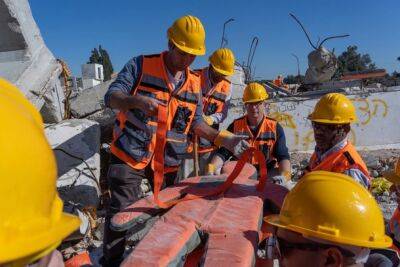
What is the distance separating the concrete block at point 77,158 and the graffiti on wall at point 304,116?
4.29 meters

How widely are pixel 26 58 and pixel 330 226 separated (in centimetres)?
493

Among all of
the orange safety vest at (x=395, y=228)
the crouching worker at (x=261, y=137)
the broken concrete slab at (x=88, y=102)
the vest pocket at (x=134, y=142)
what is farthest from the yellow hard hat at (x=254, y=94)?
the broken concrete slab at (x=88, y=102)

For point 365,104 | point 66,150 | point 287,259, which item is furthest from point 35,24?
point 365,104

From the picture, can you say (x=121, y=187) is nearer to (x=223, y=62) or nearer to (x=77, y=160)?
(x=77, y=160)

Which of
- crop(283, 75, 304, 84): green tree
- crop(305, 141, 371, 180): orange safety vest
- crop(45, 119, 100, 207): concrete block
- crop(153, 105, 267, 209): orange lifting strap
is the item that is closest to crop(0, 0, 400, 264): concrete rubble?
crop(45, 119, 100, 207): concrete block

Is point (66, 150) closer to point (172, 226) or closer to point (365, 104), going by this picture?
point (172, 226)

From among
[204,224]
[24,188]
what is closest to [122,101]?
[204,224]

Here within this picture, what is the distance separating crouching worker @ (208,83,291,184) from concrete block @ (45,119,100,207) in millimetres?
1775

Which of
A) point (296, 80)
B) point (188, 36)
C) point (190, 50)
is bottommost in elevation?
point (296, 80)

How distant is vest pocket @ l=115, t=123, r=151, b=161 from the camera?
335 cm

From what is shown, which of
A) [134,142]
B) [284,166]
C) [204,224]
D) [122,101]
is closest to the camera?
[204,224]

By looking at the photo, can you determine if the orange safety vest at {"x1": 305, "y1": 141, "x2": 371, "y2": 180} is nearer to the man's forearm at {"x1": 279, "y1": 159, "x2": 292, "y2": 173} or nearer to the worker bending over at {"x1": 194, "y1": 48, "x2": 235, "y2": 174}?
the man's forearm at {"x1": 279, "y1": 159, "x2": 292, "y2": 173}

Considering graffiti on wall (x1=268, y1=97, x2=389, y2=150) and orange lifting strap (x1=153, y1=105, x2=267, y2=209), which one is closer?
orange lifting strap (x1=153, y1=105, x2=267, y2=209)

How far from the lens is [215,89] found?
18.8 feet
